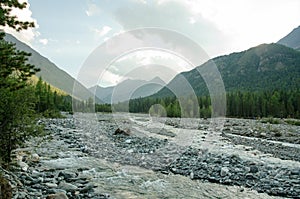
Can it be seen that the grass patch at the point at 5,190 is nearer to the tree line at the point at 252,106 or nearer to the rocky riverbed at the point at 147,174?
the rocky riverbed at the point at 147,174

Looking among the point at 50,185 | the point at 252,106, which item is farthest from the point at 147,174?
the point at 252,106

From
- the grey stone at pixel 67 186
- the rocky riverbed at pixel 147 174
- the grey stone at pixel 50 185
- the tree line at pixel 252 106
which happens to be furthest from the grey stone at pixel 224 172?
the tree line at pixel 252 106

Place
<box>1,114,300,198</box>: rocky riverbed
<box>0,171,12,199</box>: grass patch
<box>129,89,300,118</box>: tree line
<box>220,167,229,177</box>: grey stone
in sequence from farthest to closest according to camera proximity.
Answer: <box>129,89,300,118</box>: tree line < <box>220,167,229,177</box>: grey stone < <box>1,114,300,198</box>: rocky riverbed < <box>0,171,12,199</box>: grass patch

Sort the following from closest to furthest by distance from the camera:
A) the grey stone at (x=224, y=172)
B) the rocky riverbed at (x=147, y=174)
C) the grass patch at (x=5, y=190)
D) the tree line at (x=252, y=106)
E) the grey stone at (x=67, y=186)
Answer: the grass patch at (x=5, y=190) < the grey stone at (x=67, y=186) < the rocky riverbed at (x=147, y=174) < the grey stone at (x=224, y=172) < the tree line at (x=252, y=106)

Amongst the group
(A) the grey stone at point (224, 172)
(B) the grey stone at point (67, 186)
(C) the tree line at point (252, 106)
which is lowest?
(B) the grey stone at point (67, 186)

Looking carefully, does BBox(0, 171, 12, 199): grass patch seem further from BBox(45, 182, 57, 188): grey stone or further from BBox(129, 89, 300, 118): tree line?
BBox(129, 89, 300, 118): tree line

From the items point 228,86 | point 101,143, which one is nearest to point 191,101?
point 101,143

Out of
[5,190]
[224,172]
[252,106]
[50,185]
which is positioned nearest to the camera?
[5,190]

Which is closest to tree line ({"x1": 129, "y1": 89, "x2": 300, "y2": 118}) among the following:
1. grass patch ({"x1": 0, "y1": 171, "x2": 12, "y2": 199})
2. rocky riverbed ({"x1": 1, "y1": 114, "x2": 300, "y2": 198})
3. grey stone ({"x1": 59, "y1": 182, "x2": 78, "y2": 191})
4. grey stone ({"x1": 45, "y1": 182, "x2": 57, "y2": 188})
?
rocky riverbed ({"x1": 1, "y1": 114, "x2": 300, "y2": 198})

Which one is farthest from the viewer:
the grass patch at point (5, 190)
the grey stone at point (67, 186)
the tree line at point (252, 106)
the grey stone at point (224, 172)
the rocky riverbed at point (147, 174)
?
the tree line at point (252, 106)

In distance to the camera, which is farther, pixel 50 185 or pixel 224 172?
pixel 224 172

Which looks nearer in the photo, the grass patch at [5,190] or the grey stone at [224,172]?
the grass patch at [5,190]

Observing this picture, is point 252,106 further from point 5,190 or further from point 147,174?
point 5,190

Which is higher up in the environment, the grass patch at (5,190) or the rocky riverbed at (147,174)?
the grass patch at (5,190)
